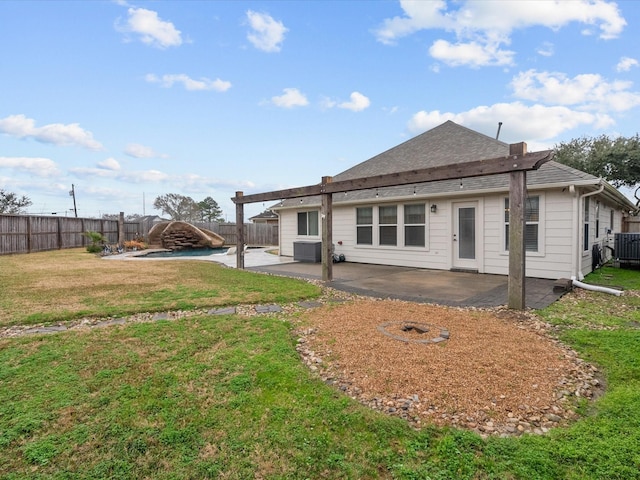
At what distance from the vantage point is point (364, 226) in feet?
36.5

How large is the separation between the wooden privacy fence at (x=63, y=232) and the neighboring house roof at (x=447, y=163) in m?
10.4

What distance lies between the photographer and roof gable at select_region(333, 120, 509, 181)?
949 cm

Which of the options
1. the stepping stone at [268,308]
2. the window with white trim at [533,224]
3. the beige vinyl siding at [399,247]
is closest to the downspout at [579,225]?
the window with white trim at [533,224]

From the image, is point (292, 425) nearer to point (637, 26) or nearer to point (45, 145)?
point (637, 26)

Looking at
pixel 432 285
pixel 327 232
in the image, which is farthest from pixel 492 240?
pixel 327 232

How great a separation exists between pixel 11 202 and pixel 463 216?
30.0m

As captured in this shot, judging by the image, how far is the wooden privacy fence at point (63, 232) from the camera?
46.2ft

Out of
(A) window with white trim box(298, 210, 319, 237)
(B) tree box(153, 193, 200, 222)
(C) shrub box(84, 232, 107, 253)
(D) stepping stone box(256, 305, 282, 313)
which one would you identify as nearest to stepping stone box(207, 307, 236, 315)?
(D) stepping stone box(256, 305, 282, 313)

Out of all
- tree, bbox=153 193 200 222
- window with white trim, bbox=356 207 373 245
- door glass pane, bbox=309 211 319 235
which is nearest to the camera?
window with white trim, bbox=356 207 373 245

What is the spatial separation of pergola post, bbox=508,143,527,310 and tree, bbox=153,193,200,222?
1617 inches

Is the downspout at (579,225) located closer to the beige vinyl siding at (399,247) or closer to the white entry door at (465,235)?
the white entry door at (465,235)

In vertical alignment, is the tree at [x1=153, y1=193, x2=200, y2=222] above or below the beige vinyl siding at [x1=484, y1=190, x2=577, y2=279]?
above

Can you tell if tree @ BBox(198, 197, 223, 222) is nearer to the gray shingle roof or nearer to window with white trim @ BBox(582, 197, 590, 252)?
the gray shingle roof

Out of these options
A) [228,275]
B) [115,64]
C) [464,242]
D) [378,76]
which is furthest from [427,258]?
[115,64]
